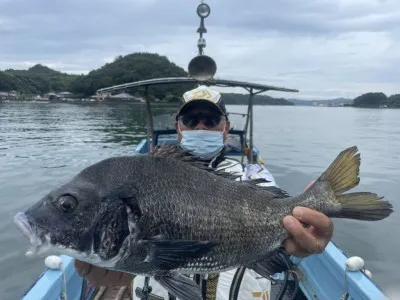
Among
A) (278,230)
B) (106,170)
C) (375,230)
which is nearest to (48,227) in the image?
(106,170)

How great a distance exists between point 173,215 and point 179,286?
1.36 ft

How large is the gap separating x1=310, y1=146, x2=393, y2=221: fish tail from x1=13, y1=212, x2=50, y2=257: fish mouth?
5.84 feet

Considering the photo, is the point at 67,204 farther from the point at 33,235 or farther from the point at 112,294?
the point at 112,294

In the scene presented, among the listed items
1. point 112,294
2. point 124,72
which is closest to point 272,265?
point 112,294

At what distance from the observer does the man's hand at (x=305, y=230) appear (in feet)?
8.44

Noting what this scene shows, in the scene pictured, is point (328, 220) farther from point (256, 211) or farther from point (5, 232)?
point (5, 232)

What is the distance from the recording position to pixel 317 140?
3600 cm

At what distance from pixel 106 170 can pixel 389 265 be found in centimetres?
956

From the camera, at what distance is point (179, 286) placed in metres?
2.28

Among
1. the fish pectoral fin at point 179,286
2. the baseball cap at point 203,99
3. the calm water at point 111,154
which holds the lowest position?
the calm water at point 111,154

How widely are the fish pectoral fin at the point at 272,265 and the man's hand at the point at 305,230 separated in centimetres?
8

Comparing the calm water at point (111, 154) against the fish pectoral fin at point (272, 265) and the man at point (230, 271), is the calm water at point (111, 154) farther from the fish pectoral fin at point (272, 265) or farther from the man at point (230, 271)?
the fish pectoral fin at point (272, 265)

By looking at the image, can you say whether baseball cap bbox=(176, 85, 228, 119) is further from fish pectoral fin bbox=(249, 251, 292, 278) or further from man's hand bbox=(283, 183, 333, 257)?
fish pectoral fin bbox=(249, 251, 292, 278)

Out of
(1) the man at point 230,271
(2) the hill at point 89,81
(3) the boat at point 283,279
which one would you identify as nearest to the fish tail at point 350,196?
(1) the man at point 230,271
